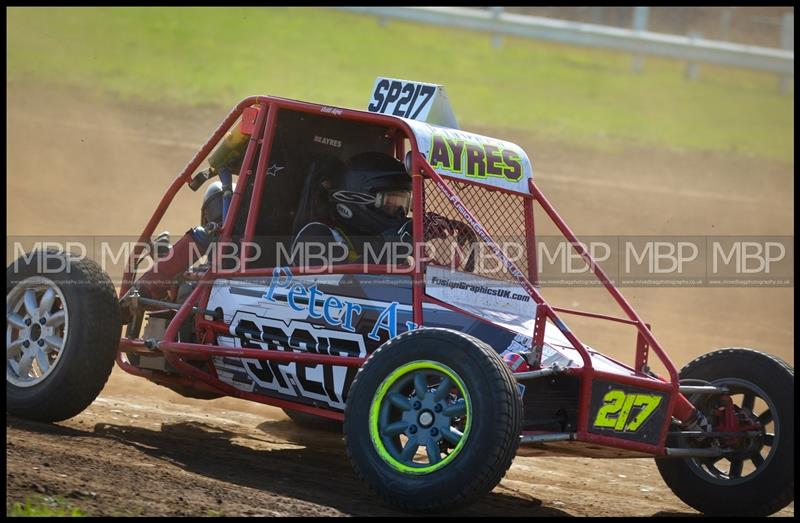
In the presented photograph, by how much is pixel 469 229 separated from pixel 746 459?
1784 mm

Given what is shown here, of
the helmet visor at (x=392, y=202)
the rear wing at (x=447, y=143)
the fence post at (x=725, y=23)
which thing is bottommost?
the helmet visor at (x=392, y=202)

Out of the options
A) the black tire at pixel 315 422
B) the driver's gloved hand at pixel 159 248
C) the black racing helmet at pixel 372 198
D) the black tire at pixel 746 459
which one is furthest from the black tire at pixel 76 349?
the black tire at pixel 746 459

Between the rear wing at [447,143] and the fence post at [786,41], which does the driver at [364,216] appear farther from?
the fence post at [786,41]

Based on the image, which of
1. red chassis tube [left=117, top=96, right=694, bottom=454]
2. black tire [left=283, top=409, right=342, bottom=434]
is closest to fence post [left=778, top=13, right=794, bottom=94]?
red chassis tube [left=117, top=96, right=694, bottom=454]

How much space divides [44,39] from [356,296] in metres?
14.7

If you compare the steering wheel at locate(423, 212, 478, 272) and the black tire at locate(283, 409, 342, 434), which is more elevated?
the steering wheel at locate(423, 212, 478, 272)

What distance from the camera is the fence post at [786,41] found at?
66.5 feet

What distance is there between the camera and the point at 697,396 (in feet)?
19.0

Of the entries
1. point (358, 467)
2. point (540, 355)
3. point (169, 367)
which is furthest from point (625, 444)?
point (169, 367)

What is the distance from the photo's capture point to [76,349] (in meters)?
6.16

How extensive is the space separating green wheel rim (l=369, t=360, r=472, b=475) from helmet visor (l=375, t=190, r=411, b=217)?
1.44 metres

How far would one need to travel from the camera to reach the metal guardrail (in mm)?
20188

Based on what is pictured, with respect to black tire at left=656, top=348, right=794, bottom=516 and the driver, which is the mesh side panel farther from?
black tire at left=656, top=348, right=794, bottom=516

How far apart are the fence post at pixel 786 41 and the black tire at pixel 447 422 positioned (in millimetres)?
16933
